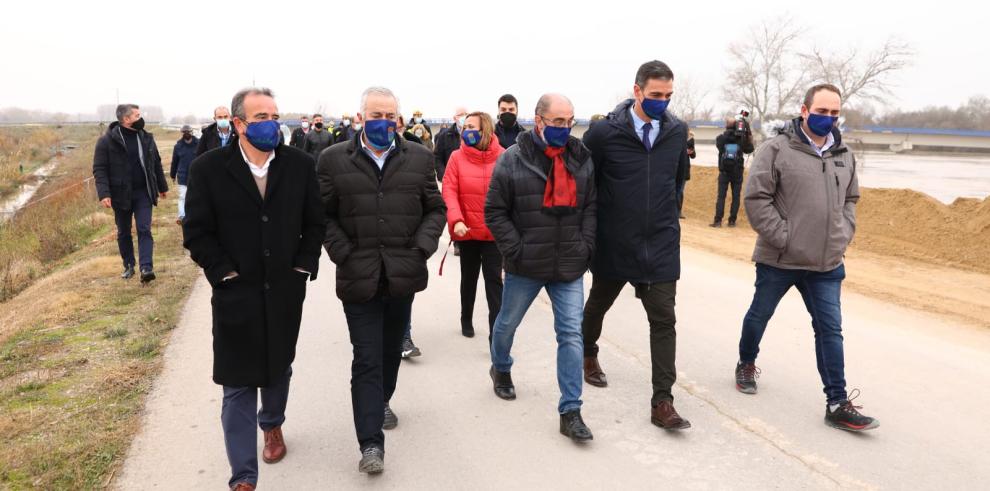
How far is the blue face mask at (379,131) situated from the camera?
3.63m

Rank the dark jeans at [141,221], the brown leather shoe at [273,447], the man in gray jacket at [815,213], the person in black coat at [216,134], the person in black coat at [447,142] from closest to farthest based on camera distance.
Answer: the brown leather shoe at [273,447]
the man in gray jacket at [815,213]
the person in black coat at [216,134]
the dark jeans at [141,221]
the person in black coat at [447,142]

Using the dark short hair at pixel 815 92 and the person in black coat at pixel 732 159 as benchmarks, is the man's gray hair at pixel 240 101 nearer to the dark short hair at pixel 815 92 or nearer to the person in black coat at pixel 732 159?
the dark short hair at pixel 815 92

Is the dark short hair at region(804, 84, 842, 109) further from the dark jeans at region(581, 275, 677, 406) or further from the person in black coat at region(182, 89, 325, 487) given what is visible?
the person in black coat at region(182, 89, 325, 487)

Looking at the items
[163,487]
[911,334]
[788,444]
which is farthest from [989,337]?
[163,487]

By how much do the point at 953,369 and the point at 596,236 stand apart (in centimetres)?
319

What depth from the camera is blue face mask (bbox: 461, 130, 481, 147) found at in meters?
5.70

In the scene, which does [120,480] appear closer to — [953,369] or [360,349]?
[360,349]

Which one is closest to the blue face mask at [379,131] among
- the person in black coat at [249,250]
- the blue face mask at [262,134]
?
the person in black coat at [249,250]

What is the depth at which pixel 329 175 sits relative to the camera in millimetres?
3695

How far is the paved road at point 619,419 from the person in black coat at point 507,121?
6.47 ft

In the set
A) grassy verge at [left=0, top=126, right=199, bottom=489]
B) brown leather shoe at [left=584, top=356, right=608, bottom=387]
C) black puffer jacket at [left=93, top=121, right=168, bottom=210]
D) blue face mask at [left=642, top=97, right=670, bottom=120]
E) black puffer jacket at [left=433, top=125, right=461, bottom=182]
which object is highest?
blue face mask at [left=642, top=97, right=670, bottom=120]

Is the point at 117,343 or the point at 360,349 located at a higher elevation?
the point at 360,349

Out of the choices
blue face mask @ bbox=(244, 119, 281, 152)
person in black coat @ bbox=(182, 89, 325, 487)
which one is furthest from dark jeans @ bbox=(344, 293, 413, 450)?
blue face mask @ bbox=(244, 119, 281, 152)

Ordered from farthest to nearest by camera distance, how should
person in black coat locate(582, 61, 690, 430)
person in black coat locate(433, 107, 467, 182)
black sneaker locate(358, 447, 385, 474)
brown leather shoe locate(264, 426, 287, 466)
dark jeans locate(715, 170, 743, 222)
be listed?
dark jeans locate(715, 170, 743, 222) → person in black coat locate(433, 107, 467, 182) → person in black coat locate(582, 61, 690, 430) → brown leather shoe locate(264, 426, 287, 466) → black sneaker locate(358, 447, 385, 474)
